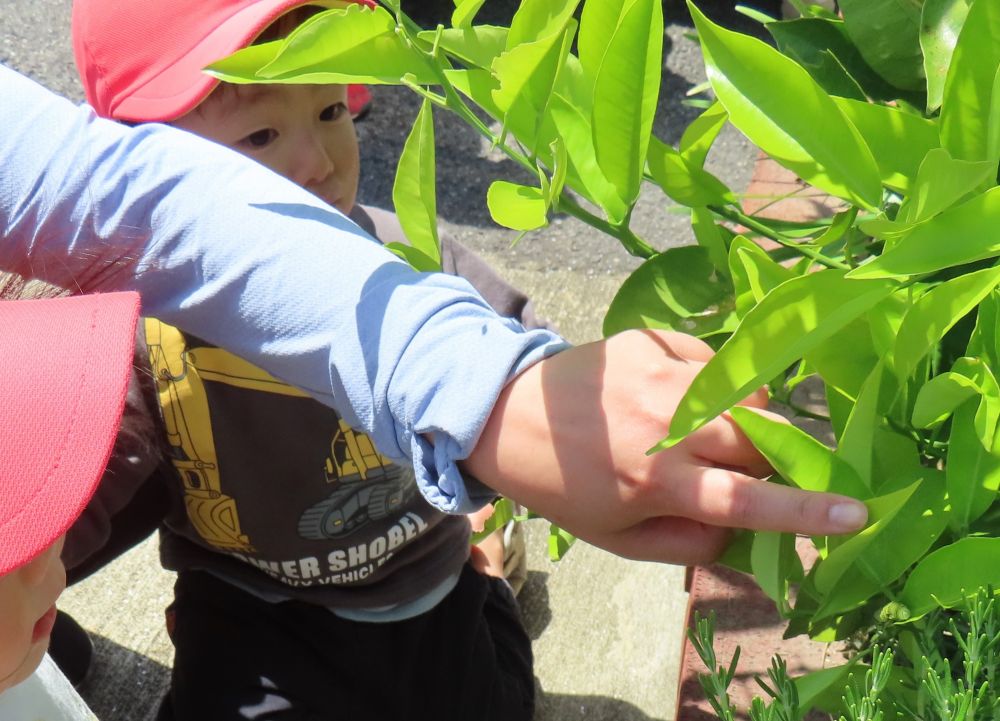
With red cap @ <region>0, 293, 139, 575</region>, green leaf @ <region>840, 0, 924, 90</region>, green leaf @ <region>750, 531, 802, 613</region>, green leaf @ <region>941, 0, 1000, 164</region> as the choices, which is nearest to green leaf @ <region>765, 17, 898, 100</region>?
green leaf @ <region>840, 0, 924, 90</region>

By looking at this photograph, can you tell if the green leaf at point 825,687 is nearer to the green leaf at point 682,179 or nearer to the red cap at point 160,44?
the green leaf at point 682,179

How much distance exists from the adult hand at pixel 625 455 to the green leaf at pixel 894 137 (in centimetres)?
13

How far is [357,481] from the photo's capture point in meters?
1.36

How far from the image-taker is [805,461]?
494 mm

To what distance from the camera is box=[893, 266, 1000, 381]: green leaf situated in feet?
1.40

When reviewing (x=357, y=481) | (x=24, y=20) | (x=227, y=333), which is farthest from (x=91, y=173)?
(x=24, y=20)

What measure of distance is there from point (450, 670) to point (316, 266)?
100 cm

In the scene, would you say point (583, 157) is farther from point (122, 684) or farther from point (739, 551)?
point (122, 684)

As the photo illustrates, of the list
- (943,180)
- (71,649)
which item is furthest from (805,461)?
(71,649)

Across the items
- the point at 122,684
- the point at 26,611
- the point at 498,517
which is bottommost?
the point at 122,684

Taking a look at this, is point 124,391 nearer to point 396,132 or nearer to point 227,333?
point 227,333

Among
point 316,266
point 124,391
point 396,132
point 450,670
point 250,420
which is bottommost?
point 450,670

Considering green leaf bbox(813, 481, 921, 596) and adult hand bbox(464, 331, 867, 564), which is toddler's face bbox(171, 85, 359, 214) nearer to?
adult hand bbox(464, 331, 867, 564)

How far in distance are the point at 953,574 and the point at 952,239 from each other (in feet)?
0.50
